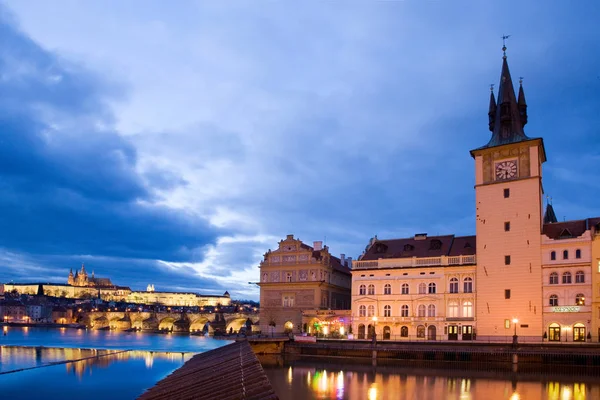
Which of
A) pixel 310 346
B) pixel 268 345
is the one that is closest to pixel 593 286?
pixel 310 346

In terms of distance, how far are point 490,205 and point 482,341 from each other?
13.7 metres

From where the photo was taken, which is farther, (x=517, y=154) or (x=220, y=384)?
(x=517, y=154)

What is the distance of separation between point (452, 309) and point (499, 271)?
6258 millimetres

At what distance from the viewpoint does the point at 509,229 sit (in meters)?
55.4

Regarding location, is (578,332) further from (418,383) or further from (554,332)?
(418,383)

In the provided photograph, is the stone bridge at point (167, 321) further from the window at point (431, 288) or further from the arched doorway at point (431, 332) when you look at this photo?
the window at point (431, 288)

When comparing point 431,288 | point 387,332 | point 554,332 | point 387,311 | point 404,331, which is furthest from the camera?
point 387,311

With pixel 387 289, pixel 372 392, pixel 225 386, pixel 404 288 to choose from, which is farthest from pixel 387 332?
pixel 225 386

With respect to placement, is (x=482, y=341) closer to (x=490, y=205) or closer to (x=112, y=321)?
(x=490, y=205)

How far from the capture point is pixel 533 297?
52.7 meters

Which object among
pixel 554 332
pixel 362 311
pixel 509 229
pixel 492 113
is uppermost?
pixel 492 113

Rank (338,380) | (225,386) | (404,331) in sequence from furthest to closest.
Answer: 1. (404,331)
2. (338,380)
3. (225,386)

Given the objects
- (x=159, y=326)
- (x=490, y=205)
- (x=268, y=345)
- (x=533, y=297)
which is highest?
(x=490, y=205)

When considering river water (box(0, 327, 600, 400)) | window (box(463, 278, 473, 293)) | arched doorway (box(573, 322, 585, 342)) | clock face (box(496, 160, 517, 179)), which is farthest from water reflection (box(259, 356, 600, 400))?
clock face (box(496, 160, 517, 179))
